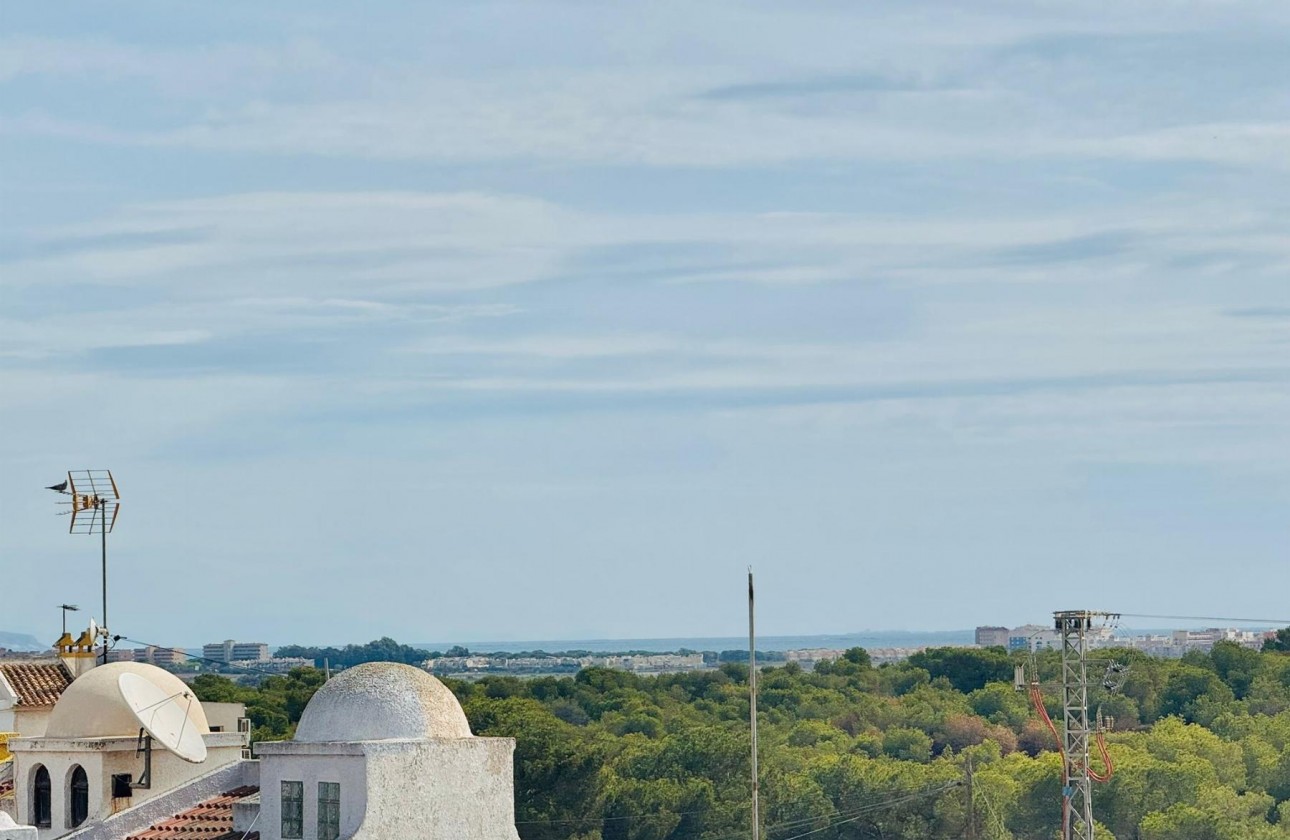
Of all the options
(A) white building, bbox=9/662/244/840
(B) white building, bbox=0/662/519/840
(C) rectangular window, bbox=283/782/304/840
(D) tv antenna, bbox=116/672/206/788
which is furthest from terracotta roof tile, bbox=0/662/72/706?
(C) rectangular window, bbox=283/782/304/840

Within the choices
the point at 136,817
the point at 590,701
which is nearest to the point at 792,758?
the point at 590,701

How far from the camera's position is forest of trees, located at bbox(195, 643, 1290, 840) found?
92938mm

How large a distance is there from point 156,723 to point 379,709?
6.67 m

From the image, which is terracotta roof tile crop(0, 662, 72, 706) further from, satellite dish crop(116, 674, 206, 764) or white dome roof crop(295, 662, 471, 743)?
white dome roof crop(295, 662, 471, 743)

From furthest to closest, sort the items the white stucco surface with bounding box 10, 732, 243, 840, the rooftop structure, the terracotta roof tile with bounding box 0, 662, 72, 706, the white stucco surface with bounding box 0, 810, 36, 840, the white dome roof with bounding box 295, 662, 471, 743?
the terracotta roof tile with bounding box 0, 662, 72, 706 → the rooftop structure → the white stucco surface with bounding box 10, 732, 243, 840 → the white dome roof with bounding box 295, 662, 471, 743 → the white stucco surface with bounding box 0, 810, 36, 840

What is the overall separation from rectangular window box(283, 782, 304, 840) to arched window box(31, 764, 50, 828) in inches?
270

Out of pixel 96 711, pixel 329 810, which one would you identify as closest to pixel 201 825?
pixel 96 711

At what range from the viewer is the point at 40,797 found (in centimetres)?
3781

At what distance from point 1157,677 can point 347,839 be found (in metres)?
107

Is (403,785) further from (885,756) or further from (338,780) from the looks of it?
(885,756)

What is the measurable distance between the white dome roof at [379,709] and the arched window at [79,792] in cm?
618

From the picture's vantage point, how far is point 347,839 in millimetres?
31250

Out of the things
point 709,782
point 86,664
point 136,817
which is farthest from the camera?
point 709,782

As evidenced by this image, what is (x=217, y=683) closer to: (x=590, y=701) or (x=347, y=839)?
(x=590, y=701)
